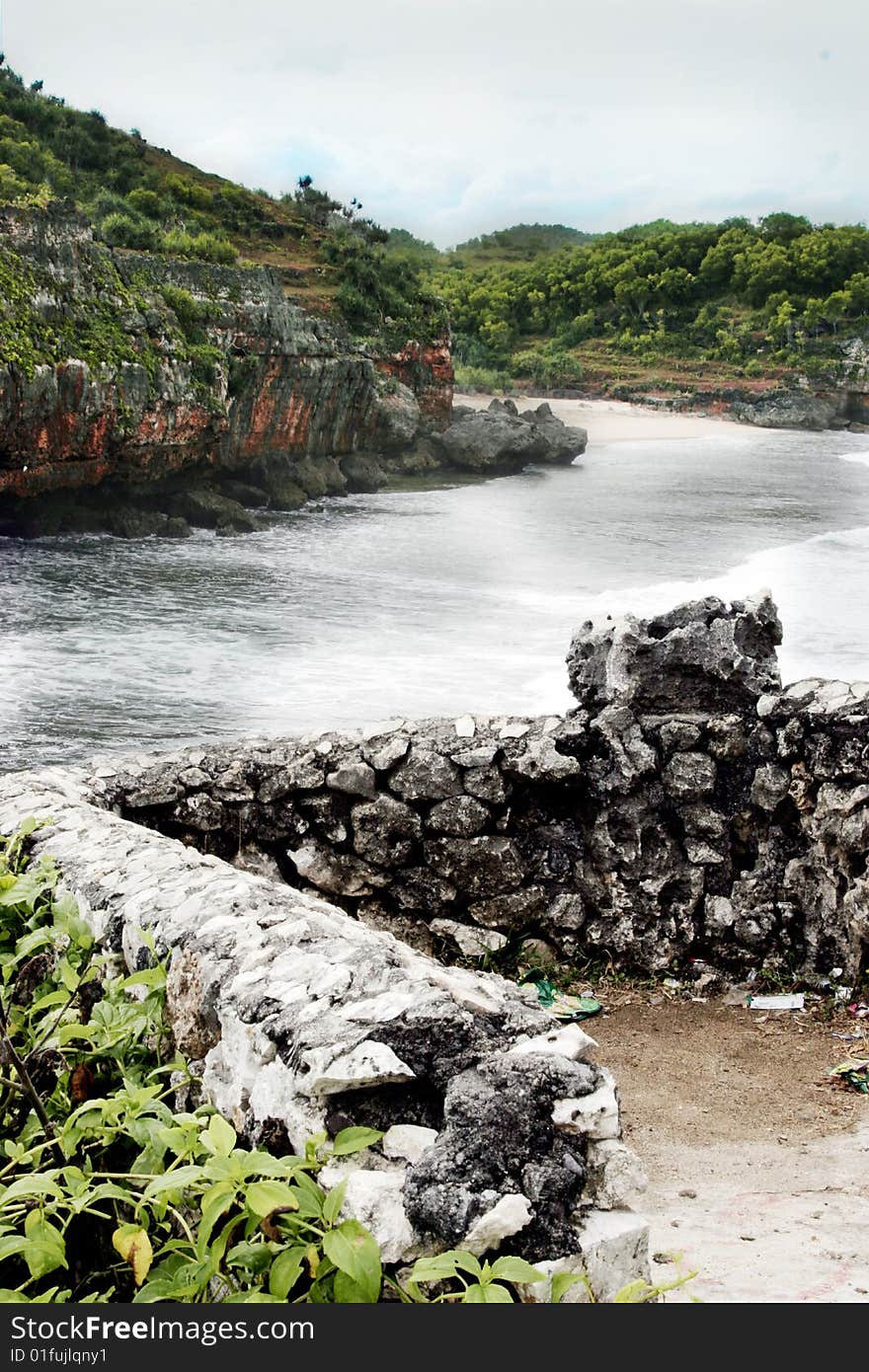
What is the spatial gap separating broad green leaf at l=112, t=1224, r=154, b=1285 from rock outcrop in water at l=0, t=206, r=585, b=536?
13534 millimetres

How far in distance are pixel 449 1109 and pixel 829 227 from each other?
17.6m

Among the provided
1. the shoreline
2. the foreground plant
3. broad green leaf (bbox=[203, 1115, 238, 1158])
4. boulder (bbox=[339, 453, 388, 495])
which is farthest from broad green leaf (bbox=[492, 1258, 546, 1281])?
the shoreline

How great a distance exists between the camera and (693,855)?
437cm

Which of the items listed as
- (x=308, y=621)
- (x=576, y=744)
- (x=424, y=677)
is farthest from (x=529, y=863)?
(x=308, y=621)

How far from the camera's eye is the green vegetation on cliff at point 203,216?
778 inches

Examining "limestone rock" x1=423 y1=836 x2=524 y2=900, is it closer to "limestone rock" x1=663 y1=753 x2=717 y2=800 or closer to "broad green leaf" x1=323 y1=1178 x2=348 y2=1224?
"limestone rock" x1=663 y1=753 x2=717 y2=800

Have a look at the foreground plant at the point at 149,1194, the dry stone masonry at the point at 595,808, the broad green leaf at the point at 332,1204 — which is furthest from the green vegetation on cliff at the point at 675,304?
the broad green leaf at the point at 332,1204

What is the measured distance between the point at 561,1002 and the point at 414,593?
32.2ft

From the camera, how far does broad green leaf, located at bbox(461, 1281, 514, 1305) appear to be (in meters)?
1.35

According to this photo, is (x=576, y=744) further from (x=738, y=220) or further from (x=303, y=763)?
(x=738, y=220)

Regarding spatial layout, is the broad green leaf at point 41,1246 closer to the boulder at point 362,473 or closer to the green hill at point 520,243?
the boulder at point 362,473

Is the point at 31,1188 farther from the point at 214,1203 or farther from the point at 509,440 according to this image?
the point at 509,440

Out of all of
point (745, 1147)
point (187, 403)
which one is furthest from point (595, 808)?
point (187, 403)

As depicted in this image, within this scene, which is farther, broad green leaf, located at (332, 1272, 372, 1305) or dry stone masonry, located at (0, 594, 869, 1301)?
dry stone masonry, located at (0, 594, 869, 1301)
